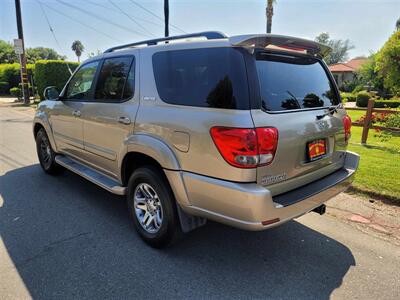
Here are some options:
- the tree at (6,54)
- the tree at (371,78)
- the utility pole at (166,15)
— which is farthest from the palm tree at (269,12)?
the tree at (6,54)

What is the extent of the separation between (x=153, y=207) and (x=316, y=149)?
1.72m

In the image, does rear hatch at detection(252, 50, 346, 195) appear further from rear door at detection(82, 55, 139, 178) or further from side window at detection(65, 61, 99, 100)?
side window at detection(65, 61, 99, 100)

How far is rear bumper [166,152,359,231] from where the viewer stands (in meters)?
2.48

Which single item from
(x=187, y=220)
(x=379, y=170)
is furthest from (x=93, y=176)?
(x=379, y=170)

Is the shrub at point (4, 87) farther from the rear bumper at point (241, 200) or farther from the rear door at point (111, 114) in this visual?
the rear bumper at point (241, 200)

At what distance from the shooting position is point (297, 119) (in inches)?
110

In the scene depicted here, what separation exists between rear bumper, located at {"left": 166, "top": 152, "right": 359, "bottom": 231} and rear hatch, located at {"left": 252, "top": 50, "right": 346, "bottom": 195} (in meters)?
0.11

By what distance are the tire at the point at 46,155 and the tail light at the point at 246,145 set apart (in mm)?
3878

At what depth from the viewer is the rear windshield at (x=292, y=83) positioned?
108 inches

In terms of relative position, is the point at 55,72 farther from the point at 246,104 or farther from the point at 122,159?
the point at 246,104

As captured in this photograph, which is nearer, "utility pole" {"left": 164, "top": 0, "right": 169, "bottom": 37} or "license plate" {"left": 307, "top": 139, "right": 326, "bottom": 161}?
"license plate" {"left": 307, "top": 139, "right": 326, "bottom": 161}

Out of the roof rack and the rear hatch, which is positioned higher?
the roof rack

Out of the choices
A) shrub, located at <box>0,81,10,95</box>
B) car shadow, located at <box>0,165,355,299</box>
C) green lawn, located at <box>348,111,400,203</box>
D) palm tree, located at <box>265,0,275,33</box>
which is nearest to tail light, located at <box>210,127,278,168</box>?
car shadow, located at <box>0,165,355,299</box>

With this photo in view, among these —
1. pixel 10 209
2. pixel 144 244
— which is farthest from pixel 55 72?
pixel 144 244
